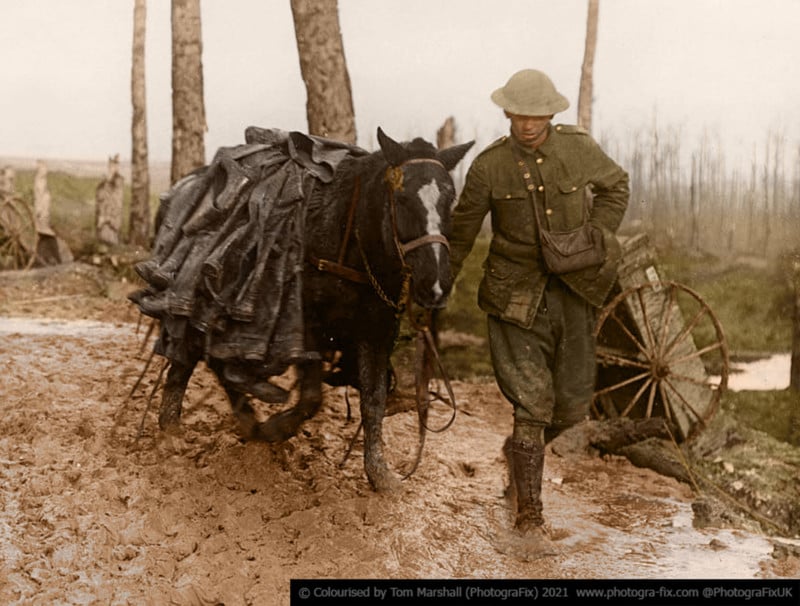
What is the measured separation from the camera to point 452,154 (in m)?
4.96

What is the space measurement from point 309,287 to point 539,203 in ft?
4.50

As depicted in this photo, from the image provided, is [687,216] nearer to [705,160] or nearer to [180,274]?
[705,160]

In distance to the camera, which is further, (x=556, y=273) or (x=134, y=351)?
(x=134, y=351)

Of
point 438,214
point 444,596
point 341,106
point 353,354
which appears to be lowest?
point 444,596

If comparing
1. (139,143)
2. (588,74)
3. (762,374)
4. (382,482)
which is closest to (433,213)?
(382,482)

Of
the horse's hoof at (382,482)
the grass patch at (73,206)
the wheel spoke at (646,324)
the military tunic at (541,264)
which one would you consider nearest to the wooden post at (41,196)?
the grass patch at (73,206)

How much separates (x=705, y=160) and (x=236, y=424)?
6679mm

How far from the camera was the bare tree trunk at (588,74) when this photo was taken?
1012cm

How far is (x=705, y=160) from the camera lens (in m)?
10.8

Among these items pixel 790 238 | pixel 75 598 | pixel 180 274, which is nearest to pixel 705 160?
pixel 790 238

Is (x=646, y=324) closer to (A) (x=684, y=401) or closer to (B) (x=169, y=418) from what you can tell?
(A) (x=684, y=401)

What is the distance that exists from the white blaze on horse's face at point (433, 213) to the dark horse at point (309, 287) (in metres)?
0.10

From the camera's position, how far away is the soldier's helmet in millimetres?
4672

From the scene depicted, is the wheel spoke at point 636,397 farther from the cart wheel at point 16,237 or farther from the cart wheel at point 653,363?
the cart wheel at point 16,237
